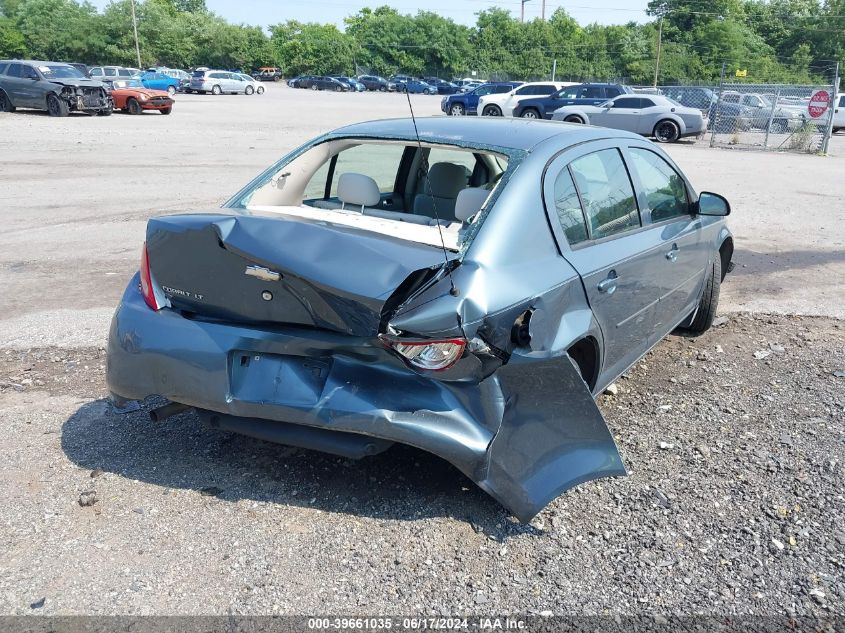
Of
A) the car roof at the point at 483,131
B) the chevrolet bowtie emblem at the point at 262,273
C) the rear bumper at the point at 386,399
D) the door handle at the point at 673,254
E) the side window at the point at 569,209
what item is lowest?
the rear bumper at the point at 386,399

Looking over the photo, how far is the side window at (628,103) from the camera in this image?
2573cm

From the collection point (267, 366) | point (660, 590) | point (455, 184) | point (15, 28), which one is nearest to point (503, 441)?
point (660, 590)

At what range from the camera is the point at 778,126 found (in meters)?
26.5

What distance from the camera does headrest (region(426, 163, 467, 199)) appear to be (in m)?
4.49

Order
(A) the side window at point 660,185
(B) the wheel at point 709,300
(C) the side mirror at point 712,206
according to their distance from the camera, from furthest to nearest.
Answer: (B) the wheel at point 709,300 < (C) the side mirror at point 712,206 < (A) the side window at point 660,185

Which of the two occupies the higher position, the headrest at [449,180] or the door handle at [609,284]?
the headrest at [449,180]

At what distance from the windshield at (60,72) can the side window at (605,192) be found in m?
27.2

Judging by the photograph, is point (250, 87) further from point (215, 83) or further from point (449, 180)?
point (449, 180)

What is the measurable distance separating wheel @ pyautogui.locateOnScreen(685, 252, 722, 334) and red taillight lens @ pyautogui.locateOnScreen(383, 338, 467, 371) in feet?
11.0

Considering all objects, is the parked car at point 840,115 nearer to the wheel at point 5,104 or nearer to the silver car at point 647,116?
the silver car at point 647,116

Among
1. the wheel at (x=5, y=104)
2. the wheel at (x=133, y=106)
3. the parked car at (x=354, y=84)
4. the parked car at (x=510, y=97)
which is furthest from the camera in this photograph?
the parked car at (x=354, y=84)

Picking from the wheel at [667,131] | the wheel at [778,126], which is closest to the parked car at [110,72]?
the wheel at [667,131]

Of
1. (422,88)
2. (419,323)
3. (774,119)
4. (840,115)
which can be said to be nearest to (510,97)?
(774,119)

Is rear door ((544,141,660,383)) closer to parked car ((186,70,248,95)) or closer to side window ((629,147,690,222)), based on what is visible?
side window ((629,147,690,222))
